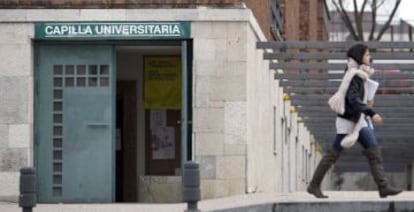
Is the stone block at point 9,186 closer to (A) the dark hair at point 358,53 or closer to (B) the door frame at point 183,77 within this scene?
(B) the door frame at point 183,77

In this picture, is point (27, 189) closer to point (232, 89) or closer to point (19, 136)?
point (19, 136)

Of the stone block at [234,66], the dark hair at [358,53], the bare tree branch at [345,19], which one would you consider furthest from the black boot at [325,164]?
the bare tree branch at [345,19]

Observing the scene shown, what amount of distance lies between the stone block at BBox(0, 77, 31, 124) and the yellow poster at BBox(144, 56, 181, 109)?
122 inches

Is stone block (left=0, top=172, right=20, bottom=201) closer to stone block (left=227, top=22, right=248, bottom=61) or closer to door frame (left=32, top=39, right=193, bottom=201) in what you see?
door frame (left=32, top=39, right=193, bottom=201)

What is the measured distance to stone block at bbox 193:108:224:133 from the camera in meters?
18.4

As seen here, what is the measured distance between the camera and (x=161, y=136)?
846 inches

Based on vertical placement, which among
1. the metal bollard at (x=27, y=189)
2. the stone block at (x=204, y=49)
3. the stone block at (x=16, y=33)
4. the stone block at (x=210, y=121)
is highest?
the stone block at (x=16, y=33)

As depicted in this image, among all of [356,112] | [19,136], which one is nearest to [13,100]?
[19,136]

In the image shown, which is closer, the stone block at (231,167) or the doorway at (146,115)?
the stone block at (231,167)

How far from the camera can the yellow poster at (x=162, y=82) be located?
814 inches

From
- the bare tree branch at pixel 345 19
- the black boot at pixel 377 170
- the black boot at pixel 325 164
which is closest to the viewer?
the black boot at pixel 377 170

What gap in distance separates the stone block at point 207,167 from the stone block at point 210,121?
1.47 feet

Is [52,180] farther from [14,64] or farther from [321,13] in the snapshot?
[321,13]

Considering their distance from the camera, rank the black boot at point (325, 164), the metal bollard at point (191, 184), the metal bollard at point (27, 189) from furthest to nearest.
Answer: the black boot at point (325, 164), the metal bollard at point (191, 184), the metal bollard at point (27, 189)
